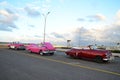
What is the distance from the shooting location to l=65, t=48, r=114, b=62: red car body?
18.8m

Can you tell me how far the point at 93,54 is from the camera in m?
19.7

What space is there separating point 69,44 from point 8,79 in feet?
165

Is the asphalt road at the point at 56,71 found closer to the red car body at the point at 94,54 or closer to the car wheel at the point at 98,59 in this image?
the red car body at the point at 94,54

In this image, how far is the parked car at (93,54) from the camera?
61.8 feet

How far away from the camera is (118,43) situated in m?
53.8

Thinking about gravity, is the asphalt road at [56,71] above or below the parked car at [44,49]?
below

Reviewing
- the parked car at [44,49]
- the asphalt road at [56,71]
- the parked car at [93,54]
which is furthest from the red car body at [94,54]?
the parked car at [44,49]

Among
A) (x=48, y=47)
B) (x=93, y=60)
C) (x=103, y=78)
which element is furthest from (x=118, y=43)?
(x=103, y=78)

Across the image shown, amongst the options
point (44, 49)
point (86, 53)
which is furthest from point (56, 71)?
point (44, 49)

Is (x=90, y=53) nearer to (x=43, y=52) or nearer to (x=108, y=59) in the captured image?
(x=108, y=59)

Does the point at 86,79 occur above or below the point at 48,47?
below

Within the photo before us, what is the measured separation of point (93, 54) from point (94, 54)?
0.41ft

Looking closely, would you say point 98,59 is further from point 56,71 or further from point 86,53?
point 56,71

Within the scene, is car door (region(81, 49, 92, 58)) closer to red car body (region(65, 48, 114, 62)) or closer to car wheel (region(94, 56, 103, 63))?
red car body (region(65, 48, 114, 62))
